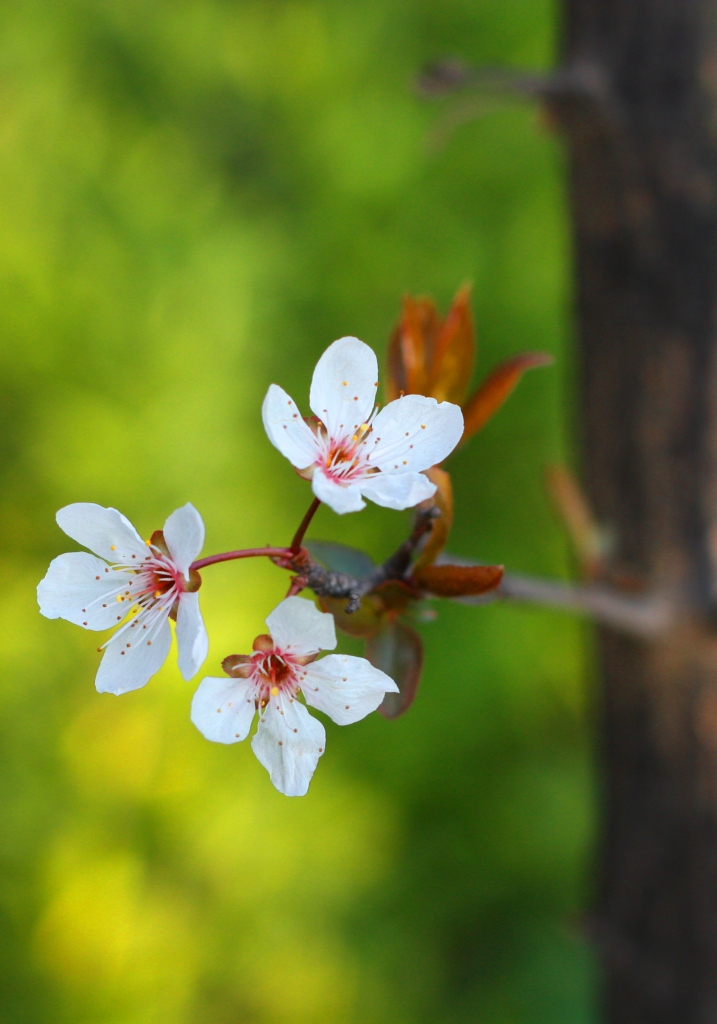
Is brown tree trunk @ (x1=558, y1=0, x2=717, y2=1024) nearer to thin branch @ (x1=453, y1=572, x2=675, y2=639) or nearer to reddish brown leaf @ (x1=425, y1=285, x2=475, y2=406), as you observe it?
thin branch @ (x1=453, y1=572, x2=675, y2=639)

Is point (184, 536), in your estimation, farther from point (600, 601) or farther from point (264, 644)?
point (600, 601)

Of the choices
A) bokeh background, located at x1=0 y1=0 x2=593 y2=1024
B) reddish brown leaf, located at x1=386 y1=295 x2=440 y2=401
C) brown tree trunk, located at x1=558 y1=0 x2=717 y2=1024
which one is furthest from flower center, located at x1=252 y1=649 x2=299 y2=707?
bokeh background, located at x1=0 y1=0 x2=593 y2=1024

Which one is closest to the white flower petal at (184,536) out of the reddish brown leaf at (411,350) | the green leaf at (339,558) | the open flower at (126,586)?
the open flower at (126,586)

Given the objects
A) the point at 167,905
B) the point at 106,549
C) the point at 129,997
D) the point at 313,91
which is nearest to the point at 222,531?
the point at 167,905

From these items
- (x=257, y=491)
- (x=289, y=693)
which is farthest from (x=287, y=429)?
(x=257, y=491)

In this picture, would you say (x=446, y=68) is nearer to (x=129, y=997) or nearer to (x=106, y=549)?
(x=106, y=549)

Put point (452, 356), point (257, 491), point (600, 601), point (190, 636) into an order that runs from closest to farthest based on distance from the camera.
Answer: point (190, 636) → point (452, 356) → point (600, 601) → point (257, 491)
